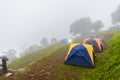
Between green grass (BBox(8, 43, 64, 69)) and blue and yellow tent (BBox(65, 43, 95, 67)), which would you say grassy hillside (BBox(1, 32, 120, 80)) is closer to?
blue and yellow tent (BBox(65, 43, 95, 67))

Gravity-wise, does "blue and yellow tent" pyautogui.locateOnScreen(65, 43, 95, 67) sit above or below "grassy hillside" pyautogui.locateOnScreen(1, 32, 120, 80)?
above

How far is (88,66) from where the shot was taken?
20.5m

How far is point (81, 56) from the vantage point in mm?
21188

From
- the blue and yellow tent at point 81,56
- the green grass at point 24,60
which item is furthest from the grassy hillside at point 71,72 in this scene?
the green grass at point 24,60

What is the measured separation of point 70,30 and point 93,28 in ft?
44.4

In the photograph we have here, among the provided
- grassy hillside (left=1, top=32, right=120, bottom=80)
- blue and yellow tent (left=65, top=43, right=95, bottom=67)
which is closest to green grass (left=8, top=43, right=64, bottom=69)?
grassy hillside (left=1, top=32, right=120, bottom=80)

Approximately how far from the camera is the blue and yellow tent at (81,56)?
68.2 ft

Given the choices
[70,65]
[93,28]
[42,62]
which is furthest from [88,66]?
[93,28]

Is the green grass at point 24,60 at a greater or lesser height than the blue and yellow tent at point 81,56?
greater

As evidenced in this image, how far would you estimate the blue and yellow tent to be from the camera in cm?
2078

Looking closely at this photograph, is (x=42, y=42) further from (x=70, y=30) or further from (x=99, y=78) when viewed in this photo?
(x=99, y=78)

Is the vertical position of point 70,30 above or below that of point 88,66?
above

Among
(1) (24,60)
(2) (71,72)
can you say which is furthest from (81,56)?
(1) (24,60)

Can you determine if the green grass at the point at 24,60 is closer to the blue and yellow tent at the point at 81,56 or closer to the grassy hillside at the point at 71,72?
the grassy hillside at the point at 71,72
